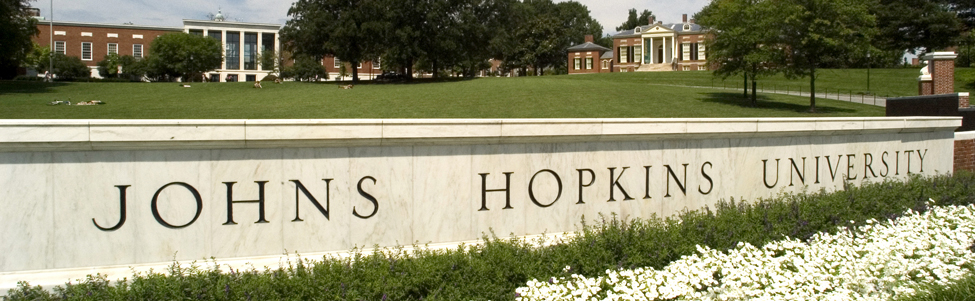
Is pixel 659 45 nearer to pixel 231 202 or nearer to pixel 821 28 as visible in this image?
pixel 821 28

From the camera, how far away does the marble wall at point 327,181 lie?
5.36 metres

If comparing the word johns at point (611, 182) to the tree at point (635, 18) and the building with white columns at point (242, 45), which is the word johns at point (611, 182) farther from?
the tree at point (635, 18)

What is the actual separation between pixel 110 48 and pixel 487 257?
91267mm

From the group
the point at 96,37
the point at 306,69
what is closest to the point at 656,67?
the point at 306,69

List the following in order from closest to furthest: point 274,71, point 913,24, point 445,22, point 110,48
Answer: point 445,22 → point 913,24 → point 274,71 → point 110,48

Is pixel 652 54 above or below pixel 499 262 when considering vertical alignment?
above

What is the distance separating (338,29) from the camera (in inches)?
1913

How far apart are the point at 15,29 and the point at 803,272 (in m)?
46.1

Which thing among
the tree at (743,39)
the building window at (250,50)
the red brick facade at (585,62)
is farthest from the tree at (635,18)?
the tree at (743,39)

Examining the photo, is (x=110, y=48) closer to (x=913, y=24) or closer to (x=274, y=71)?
(x=274, y=71)

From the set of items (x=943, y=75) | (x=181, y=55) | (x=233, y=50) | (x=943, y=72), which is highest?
(x=233, y=50)

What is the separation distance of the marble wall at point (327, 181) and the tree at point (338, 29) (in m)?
42.5

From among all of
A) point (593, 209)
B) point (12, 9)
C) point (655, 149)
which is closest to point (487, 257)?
point (593, 209)

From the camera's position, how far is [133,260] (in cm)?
562
